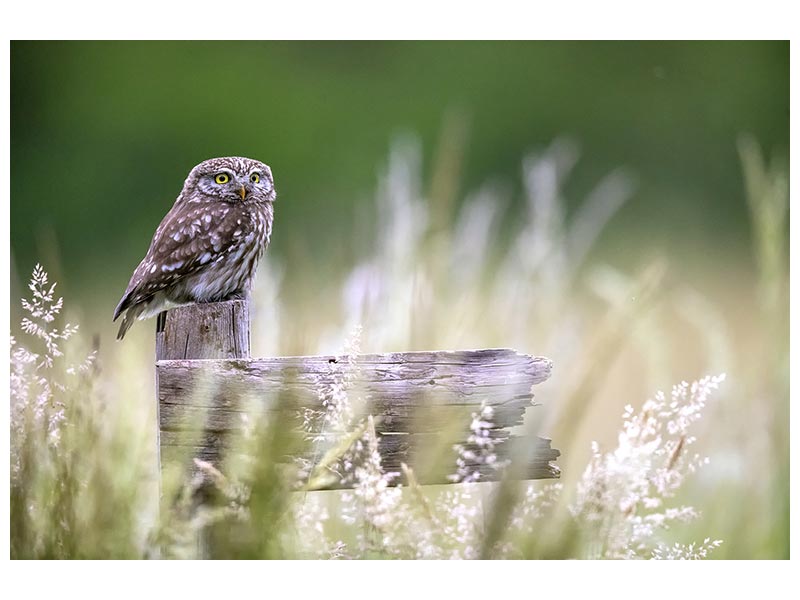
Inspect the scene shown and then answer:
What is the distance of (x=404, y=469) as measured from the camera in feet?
7.11

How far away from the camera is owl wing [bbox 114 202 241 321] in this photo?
2729 millimetres

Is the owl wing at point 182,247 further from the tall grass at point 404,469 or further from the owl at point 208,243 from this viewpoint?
the tall grass at point 404,469

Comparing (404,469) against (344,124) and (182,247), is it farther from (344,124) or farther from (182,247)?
(344,124)

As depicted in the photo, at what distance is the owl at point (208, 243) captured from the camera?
2.77 meters

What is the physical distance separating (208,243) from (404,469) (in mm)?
1002

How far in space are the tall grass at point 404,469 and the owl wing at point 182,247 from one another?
0.17m

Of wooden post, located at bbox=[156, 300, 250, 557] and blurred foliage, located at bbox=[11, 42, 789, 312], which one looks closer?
wooden post, located at bbox=[156, 300, 250, 557]

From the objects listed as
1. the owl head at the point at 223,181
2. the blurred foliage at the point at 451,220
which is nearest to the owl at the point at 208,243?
the owl head at the point at 223,181

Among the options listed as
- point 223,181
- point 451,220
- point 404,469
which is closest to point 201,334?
point 404,469

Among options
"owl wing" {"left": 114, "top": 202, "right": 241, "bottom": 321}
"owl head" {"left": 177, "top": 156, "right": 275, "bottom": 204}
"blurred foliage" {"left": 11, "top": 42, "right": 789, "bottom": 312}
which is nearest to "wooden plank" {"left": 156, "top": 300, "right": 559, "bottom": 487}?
"owl wing" {"left": 114, "top": 202, "right": 241, "bottom": 321}

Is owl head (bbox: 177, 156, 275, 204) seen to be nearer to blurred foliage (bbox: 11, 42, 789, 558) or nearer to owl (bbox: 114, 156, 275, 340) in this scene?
owl (bbox: 114, 156, 275, 340)

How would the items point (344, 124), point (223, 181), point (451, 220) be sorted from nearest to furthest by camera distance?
point (223, 181)
point (451, 220)
point (344, 124)

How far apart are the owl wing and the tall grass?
17 cm

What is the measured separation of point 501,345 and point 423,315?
0.33m
